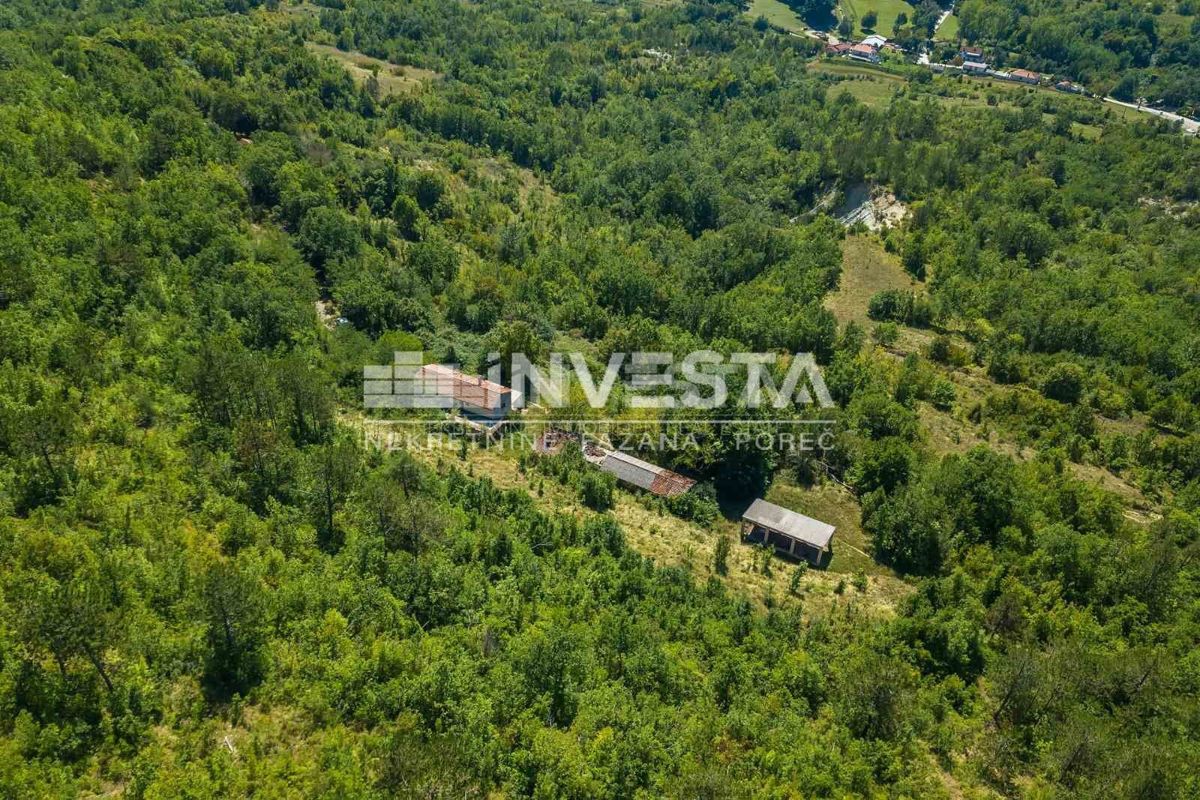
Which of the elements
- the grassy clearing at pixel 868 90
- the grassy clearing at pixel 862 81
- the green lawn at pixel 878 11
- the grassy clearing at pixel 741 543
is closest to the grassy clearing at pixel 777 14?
the green lawn at pixel 878 11

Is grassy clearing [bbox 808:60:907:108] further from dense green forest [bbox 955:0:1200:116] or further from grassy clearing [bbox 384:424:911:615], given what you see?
grassy clearing [bbox 384:424:911:615]

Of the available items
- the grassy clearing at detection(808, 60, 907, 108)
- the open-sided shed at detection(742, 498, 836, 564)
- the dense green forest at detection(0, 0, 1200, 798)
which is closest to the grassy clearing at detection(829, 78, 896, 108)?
the grassy clearing at detection(808, 60, 907, 108)

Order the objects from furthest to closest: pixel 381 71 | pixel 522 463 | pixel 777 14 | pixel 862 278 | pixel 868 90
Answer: pixel 777 14
pixel 868 90
pixel 381 71
pixel 862 278
pixel 522 463

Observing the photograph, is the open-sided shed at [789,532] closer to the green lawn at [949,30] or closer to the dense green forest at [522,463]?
the dense green forest at [522,463]

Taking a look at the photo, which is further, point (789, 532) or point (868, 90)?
point (868, 90)

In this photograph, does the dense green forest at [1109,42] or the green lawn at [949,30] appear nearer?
the dense green forest at [1109,42]

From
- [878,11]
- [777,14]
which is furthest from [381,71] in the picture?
[878,11]

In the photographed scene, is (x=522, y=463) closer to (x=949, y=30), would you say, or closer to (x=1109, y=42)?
(x=1109, y=42)
